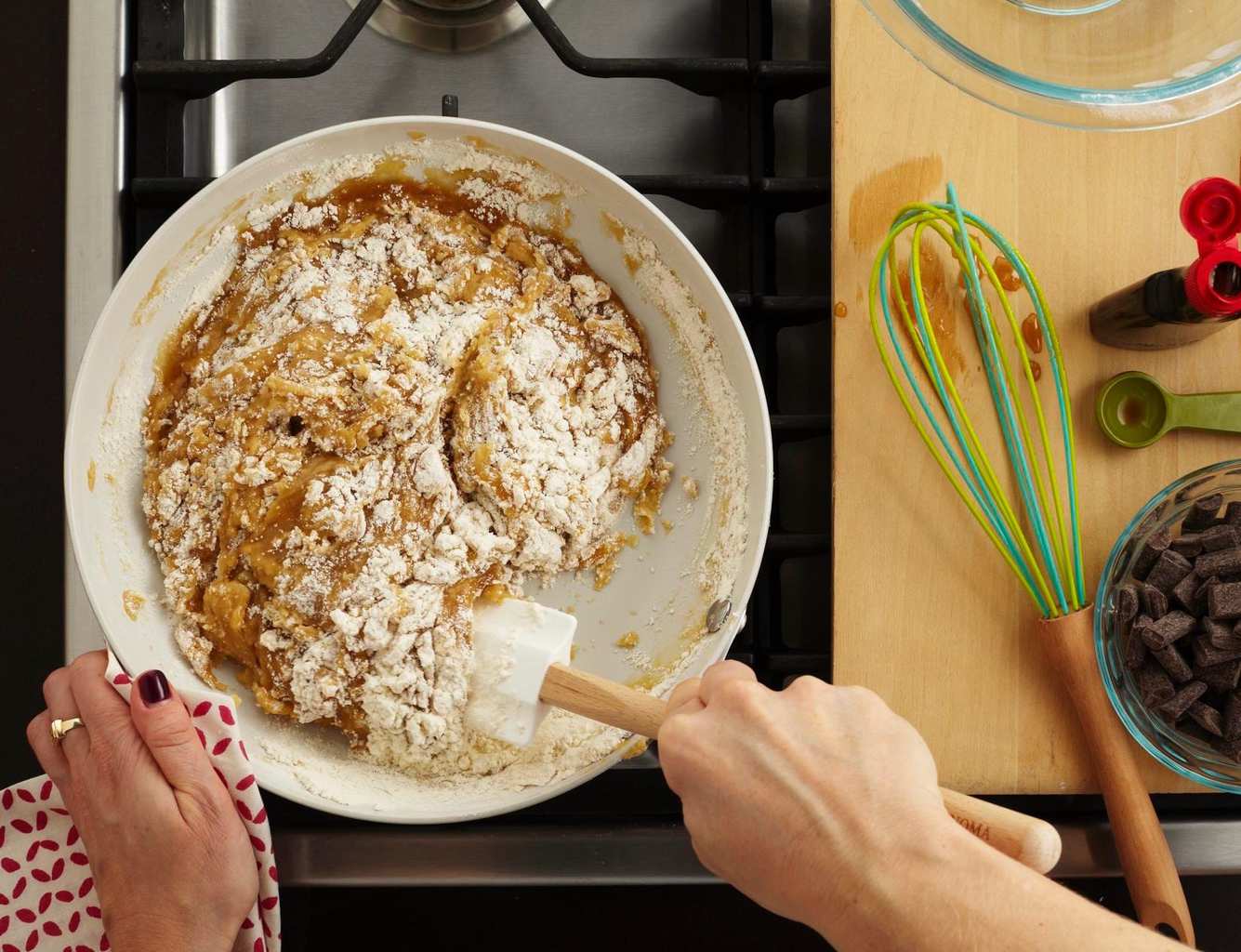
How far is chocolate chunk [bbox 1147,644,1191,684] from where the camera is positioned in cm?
86

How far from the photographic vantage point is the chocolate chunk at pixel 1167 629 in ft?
2.79

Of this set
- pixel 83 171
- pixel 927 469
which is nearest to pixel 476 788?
pixel 927 469

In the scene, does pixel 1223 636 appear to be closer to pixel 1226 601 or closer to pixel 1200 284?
pixel 1226 601

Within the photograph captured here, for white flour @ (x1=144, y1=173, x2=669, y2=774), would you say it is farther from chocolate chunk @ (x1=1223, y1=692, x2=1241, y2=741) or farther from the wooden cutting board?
chocolate chunk @ (x1=1223, y1=692, x2=1241, y2=741)

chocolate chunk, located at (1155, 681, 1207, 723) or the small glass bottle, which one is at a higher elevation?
the small glass bottle

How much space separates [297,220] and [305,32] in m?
0.25

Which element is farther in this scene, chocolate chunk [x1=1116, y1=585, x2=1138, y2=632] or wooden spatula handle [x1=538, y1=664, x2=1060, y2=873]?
chocolate chunk [x1=1116, y1=585, x2=1138, y2=632]

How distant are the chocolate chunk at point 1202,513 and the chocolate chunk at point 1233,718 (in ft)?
0.49

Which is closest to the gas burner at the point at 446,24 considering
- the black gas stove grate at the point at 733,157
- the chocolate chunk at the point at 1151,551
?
the black gas stove grate at the point at 733,157

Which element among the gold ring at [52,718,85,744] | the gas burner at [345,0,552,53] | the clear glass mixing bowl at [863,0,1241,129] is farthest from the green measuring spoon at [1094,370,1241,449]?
the gold ring at [52,718,85,744]

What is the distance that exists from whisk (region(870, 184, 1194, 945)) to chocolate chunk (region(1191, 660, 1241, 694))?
8 cm

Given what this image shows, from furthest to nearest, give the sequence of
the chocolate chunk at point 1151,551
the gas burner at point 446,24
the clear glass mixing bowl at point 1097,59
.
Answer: the gas burner at point 446,24 → the chocolate chunk at point 1151,551 → the clear glass mixing bowl at point 1097,59

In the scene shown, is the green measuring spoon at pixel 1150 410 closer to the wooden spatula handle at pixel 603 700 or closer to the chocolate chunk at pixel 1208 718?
the chocolate chunk at pixel 1208 718

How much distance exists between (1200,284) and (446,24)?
0.75m
